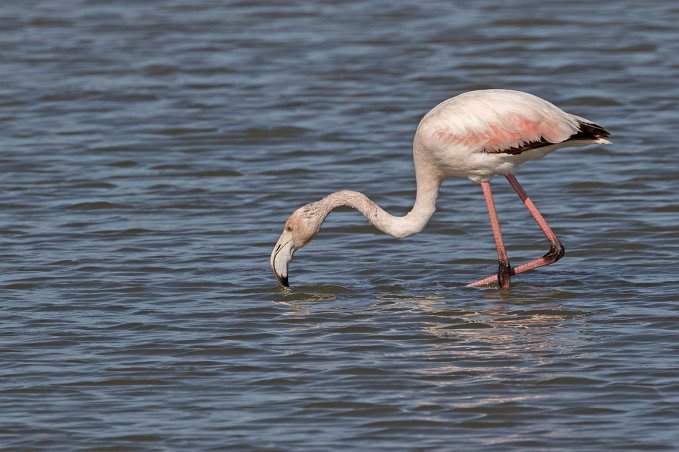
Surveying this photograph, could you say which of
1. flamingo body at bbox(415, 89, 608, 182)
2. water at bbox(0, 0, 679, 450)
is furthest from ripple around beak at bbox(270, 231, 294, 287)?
flamingo body at bbox(415, 89, 608, 182)

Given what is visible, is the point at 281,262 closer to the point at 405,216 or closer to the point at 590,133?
the point at 405,216

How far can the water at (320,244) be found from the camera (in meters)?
8.24

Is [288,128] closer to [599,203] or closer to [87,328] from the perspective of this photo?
[599,203]

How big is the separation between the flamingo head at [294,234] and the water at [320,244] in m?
0.22

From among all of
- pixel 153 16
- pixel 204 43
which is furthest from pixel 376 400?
pixel 153 16

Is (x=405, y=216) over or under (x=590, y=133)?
under

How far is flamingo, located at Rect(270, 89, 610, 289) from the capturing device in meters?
10.9

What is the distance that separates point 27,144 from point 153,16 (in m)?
7.73

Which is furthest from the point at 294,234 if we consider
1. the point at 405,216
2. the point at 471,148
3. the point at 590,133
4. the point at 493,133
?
the point at 590,133

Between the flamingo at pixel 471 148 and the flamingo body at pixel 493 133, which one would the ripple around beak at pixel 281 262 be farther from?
the flamingo body at pixel 493 133

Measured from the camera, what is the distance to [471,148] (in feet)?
35.7

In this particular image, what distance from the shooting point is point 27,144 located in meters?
16.2

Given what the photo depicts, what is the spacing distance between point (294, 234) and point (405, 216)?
79 centimetres

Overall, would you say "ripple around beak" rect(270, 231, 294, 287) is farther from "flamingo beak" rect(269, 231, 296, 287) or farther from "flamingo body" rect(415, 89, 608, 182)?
"flamingo body" rect(415, 89, 608, 182)
